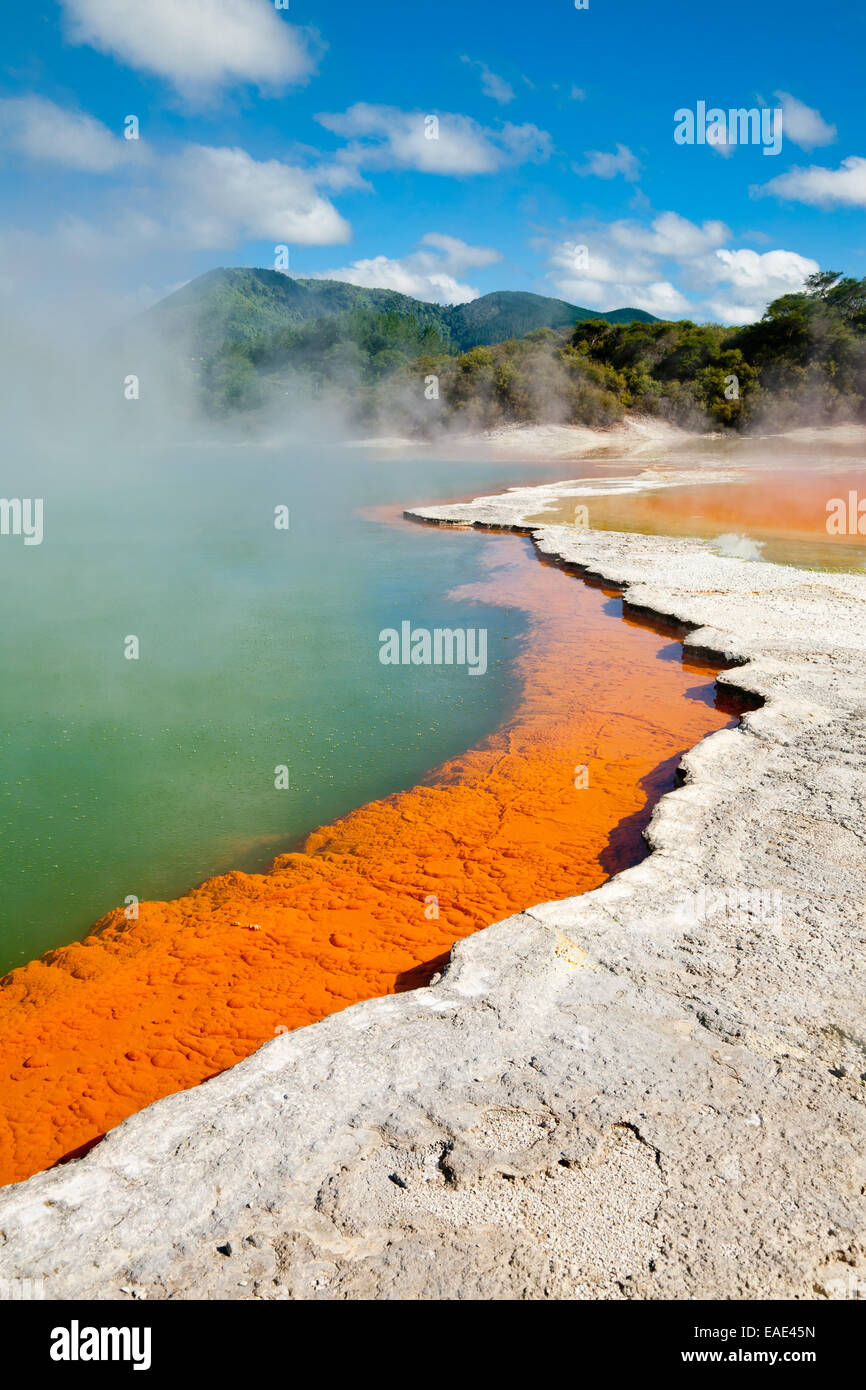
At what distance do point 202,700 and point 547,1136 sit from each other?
5219 millimetres

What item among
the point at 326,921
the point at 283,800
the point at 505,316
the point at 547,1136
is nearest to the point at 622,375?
the point at 283,800

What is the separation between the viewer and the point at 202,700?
267 inches

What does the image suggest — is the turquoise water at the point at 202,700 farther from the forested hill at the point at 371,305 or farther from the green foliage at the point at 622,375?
the forested hill at the point at 371,305

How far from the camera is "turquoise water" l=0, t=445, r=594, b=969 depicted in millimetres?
4652

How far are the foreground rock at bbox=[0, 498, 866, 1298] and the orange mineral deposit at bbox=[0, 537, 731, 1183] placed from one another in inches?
24.0

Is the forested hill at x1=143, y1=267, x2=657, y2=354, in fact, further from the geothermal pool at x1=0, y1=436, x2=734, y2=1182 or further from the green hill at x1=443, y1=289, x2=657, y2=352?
the geothermal pool at x1=0, y1=436, x2=734, y2=1182

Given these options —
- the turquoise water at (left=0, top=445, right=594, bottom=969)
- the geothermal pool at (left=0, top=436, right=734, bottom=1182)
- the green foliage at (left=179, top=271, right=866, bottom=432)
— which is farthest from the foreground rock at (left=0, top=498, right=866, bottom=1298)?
the green foliage at (left=179, top=271, right=866, bottom=432)

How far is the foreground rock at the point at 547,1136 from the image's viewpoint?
6.19 ft

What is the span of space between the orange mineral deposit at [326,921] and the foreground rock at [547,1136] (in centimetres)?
61

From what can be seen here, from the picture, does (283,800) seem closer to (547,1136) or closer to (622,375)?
(547,1136)

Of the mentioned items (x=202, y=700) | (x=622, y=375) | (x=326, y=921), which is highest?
(x=622, y=375)

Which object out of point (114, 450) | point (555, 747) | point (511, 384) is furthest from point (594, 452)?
point (555, 747)

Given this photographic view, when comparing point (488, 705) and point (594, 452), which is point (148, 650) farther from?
point (594, 452)

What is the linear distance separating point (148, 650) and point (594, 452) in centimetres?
2638
